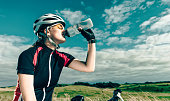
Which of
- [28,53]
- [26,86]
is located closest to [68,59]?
[28,53]

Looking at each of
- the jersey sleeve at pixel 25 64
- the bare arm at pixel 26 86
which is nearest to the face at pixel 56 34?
the jersey sleeve at pixel 25 64

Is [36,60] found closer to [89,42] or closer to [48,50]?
[48,50]

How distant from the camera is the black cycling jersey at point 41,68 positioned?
1.99m

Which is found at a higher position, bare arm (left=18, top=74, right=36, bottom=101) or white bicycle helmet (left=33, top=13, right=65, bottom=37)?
white bicycle helmet (left=33, top=13, right=65, bottom=37)

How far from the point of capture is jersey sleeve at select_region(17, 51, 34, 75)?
1.94 m

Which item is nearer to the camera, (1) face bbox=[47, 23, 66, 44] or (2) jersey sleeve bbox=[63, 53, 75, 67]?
(1) face bbox=[47, 23, 66, 44]

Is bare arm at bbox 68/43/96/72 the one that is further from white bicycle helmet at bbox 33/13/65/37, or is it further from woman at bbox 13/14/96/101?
white bicycle helmet at bbox 33/13/65/37

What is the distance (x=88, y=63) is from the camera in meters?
2.82

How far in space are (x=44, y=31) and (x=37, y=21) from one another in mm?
242

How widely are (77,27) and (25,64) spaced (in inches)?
49.2

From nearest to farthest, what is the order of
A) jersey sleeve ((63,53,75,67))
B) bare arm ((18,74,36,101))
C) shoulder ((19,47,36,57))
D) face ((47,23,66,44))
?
bare arm ((18,74,36,101)) → shoulder ((19,47,36,57)) → face ((47,23,66,44)) → jersey sleeve ((63,53,75,67))

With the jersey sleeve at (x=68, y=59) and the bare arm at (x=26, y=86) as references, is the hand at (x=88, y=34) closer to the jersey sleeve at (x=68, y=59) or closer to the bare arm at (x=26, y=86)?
the jersey sleeve at (x=68, y=59)

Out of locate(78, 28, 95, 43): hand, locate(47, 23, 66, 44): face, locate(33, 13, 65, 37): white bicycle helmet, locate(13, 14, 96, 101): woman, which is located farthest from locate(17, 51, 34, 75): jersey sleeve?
locate(78, 28, 95, 43): hand

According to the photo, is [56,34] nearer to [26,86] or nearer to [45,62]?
[45,62]
